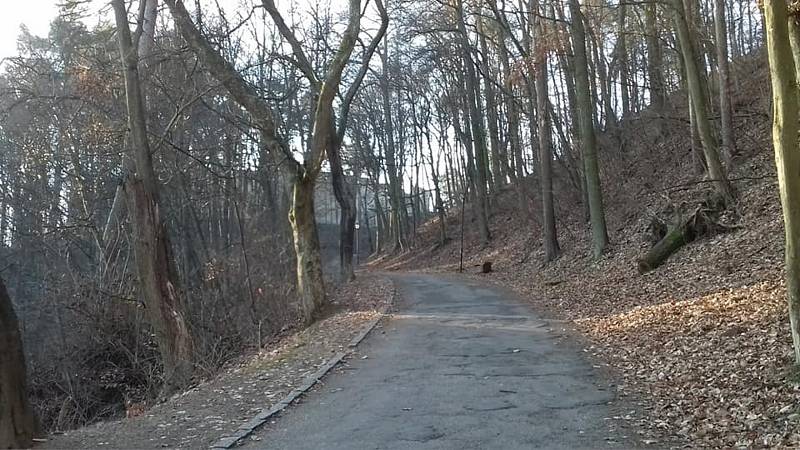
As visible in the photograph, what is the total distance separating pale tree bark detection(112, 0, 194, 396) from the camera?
14.7 meters

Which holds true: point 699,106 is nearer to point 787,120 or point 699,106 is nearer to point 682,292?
point 682,292

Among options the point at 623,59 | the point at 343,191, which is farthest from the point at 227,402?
the point at 623,59

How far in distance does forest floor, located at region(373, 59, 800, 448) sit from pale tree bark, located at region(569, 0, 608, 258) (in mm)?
642

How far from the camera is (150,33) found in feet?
50.6

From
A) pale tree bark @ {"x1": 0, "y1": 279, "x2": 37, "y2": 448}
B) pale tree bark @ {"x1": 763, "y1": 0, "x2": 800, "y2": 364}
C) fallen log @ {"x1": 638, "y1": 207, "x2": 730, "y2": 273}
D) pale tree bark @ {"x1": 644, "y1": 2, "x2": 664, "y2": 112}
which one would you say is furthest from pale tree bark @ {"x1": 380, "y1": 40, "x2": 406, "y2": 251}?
pale tree bark @ {"x1": 763, "y1": 0, "x2": 800, "y2": 364}

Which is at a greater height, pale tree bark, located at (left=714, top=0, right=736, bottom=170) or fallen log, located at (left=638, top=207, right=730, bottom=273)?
pale tree bark, located at (left=714, top=0, right=736, bottom=170)

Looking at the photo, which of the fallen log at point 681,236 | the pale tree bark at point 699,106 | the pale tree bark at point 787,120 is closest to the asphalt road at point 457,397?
the pale tree bark at point 787,120

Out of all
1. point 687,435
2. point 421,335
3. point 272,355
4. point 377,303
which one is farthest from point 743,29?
point 687,435

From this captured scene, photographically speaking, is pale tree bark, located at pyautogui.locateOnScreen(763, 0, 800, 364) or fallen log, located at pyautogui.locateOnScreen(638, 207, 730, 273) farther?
fallen log, located at pyautogui.locateOnScreen(638, 207, 730, 273)

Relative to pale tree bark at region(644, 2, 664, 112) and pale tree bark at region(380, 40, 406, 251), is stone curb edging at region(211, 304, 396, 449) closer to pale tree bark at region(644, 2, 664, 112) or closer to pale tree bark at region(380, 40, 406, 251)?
pale tree bark at region(644, 2, 664, 112)

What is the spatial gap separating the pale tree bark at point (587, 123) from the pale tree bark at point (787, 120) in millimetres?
12698

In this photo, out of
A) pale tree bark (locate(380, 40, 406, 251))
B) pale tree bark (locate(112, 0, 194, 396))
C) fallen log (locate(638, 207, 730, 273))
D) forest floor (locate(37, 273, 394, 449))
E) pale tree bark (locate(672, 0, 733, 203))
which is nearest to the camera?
forest floor (locate(37, 273, 394, 449))

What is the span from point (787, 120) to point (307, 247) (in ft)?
34.0

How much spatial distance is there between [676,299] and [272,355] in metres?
7.17
